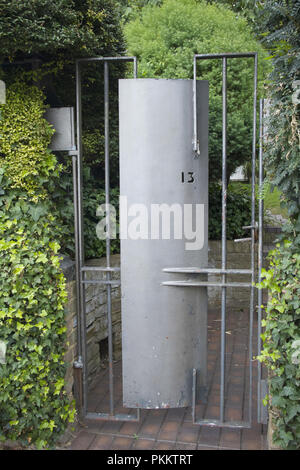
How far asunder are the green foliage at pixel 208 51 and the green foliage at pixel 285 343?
11.7ft

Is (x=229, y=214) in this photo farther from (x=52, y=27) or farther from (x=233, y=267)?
(x=52, y=27)

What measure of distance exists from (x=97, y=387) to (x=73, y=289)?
1271 millimetres

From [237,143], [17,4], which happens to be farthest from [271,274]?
[237,143]

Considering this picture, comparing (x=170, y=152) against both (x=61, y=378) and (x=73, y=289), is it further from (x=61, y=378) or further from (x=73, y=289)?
(x=61, y=378)

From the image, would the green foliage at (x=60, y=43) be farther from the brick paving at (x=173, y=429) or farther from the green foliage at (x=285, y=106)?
the brick paving at (x=173, y=429)

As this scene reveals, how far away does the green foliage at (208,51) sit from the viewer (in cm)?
572

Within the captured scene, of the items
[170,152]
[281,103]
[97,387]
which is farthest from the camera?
[97,387]

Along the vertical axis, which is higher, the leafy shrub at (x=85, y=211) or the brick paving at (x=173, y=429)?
the leafy shrub at (x=85, y=211)

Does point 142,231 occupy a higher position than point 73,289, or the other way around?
point 142,231

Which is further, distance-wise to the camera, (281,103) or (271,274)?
(271,274)

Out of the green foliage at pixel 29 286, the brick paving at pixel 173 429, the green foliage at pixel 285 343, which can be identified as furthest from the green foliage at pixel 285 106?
the brick paving at pixel 173 429

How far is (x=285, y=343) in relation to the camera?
8.25 ft

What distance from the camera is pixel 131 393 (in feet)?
10.3

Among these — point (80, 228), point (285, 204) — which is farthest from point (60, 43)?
point (285, 204)
